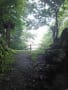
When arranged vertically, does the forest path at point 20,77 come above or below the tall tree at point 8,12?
below

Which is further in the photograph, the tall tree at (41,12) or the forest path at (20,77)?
the tall tree at (41,12)

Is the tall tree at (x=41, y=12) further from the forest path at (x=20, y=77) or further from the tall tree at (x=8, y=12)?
the forest path at (x=20, y=77)

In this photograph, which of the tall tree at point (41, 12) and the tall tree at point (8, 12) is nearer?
the tall tree at point (8, 12)

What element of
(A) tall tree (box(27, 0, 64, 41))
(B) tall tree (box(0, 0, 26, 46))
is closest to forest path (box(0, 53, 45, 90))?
(B) tall tree (box(0, 0, 26, 46))

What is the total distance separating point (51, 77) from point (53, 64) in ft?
5.44

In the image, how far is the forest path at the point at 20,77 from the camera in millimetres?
12312

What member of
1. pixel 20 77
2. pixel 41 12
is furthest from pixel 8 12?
pixel 41 12

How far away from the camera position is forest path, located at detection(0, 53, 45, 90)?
1231 centimetres

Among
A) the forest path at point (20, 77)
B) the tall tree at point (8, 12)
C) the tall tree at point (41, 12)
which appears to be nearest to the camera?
the forest path at point (20, 77)

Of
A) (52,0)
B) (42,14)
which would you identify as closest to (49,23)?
(42,14)

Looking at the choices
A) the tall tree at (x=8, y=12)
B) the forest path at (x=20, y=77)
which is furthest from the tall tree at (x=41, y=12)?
the forest path at (x=20, y=77)

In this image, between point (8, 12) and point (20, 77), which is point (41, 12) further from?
point (20, 77)

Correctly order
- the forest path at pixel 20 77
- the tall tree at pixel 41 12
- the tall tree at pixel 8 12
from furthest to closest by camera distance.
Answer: the tall tree at pixel 41 12 < the tall tree at pixel 8 12 < the forest path at pixel 20 77

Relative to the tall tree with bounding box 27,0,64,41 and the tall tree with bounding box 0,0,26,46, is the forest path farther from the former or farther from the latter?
the tall tree with bounding box 27,0,64,41
